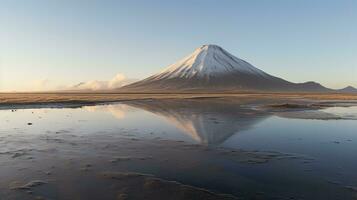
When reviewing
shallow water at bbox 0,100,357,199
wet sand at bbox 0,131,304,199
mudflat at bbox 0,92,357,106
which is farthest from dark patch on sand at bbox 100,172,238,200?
mudflat at bbox 0,92,357,106

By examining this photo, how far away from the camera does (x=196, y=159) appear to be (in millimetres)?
16141

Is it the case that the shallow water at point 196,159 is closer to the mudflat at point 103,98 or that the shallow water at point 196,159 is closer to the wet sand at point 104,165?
the wet sand at point 104,165

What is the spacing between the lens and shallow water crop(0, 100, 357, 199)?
452 inches

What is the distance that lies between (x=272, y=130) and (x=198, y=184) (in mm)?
16688

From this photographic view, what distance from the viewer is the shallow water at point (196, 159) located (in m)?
11.5

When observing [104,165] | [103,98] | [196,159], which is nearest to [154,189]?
[104,165]

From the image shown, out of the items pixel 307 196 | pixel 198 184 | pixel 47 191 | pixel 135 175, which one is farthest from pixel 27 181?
pixel 307 196

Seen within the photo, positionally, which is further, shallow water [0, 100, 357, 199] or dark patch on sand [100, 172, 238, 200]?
shallow water [0, 100, 357, 199]

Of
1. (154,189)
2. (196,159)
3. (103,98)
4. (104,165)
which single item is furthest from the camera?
(103,98)

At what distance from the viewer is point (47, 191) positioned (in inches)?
432

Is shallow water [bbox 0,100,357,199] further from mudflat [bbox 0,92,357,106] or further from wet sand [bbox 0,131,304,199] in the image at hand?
mudflat [bbox 0,92,357,106]

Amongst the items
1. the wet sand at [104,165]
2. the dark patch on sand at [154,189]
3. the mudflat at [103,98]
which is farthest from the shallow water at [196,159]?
the mudflat at [103,98]

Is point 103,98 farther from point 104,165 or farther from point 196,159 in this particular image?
point 104,165

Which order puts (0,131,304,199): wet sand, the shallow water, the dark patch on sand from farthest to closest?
the shallow water, (0,131,304,199): wet sand, the dark patch on sand
